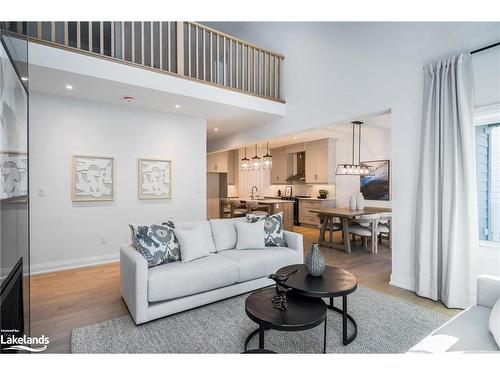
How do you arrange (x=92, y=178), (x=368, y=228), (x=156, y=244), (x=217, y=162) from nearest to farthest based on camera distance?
(x=156, y=244), (x=92, y=178), (x=368, y=228), (x=217, y=162)

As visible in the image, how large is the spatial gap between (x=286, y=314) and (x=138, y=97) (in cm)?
357

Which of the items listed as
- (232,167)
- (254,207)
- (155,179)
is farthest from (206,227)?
(232,167)

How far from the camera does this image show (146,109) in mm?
4477

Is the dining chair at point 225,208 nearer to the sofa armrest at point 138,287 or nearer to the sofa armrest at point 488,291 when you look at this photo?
the sofa armrest at point 138,287

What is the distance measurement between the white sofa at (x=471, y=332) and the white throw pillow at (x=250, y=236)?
191 centimetres

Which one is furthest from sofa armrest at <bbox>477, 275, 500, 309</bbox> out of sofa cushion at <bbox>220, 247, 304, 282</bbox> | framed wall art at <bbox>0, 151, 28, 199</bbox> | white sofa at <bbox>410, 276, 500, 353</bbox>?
framed wall art at <bbox>0, 151, 28, 199</bbox>

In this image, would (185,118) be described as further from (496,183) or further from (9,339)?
(496,183)

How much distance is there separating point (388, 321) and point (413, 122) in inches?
86.8

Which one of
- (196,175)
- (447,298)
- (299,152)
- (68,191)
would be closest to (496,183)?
(447,298)

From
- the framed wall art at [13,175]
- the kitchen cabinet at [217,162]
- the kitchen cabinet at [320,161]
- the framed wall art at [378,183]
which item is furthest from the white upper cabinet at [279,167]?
the framed wall art at [13,175]

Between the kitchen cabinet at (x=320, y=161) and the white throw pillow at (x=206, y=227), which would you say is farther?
the kitchen cabinet at (x=320, y=161)

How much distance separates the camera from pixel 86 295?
2.87 meters

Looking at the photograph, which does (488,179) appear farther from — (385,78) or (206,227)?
(206,227)

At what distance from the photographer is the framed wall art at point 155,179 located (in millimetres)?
4473
